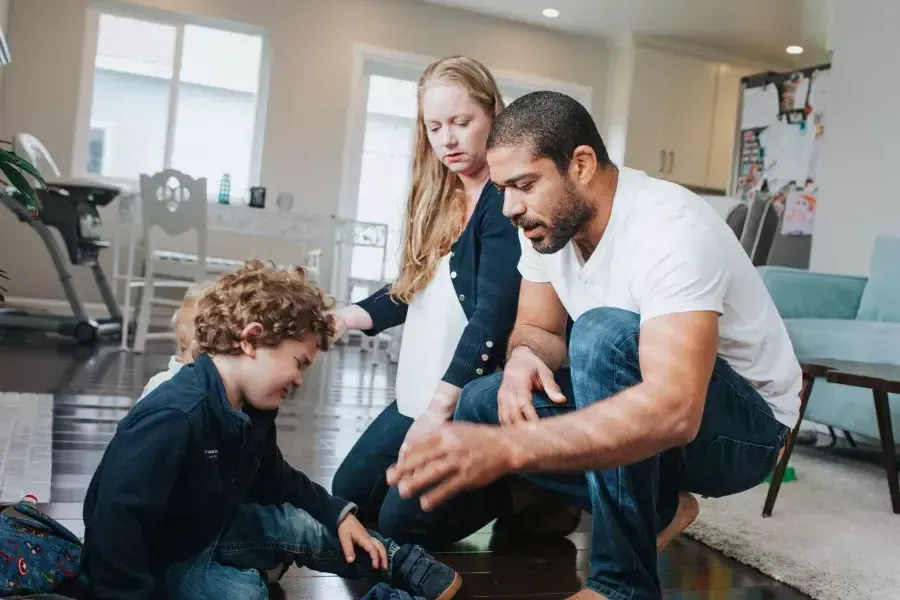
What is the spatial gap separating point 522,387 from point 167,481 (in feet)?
1.76

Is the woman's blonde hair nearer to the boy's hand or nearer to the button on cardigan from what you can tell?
the button on cardigan

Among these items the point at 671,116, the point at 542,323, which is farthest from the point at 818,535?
the point at 671,116

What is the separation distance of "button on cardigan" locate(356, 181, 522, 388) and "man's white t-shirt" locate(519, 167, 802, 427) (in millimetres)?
139

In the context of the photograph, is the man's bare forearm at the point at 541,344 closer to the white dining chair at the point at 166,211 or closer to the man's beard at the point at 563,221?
the man's beard at the point at 563,221

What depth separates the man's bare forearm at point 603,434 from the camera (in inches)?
34.6

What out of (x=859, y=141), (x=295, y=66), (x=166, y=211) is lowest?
(x=166, y=211)

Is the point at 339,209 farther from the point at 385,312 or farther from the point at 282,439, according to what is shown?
the point at 385,312

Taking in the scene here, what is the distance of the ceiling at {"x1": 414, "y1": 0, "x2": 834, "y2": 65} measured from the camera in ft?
20.7

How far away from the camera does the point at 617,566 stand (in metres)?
1.19

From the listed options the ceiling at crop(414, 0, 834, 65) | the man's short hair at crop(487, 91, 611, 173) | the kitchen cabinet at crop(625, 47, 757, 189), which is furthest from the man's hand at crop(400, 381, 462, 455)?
the kitchen cabinet at crop(625, 47, 757, 189)

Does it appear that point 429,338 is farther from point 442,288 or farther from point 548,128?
point 548,128

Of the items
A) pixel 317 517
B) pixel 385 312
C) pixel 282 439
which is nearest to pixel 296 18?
pixel 282 439

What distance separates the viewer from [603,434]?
94 centimetres

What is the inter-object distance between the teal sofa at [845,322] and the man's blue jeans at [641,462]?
1.59 metres
